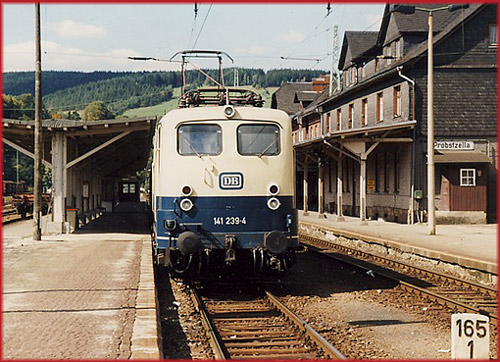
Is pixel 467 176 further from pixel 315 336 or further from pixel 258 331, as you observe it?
pixel 315 336

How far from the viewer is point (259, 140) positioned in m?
10.9

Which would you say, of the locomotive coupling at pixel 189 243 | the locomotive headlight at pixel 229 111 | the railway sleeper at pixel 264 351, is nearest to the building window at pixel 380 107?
the locomotive headlight at pixel 229 111

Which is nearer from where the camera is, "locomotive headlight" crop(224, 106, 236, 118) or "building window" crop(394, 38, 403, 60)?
"locomotive headlight" crop(224, 106, 236, 118)

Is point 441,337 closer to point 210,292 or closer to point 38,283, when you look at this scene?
point 210,292

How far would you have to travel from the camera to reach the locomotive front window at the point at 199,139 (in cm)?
1071

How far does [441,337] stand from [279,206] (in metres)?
3.56

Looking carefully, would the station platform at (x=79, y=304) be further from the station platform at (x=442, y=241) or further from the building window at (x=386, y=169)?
the building window at (x=386, y=169)

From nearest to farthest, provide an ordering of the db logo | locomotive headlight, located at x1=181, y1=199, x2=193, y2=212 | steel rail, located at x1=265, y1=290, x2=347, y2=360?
steel rail, located at x1=265, y1=290, x2=347, y2=360 < locomotive headlight, located at x1=181, y1=199, x2=193, y2=212 < the db logo

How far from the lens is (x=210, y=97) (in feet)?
39.5

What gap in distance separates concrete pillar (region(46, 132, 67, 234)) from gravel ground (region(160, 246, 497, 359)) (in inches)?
358

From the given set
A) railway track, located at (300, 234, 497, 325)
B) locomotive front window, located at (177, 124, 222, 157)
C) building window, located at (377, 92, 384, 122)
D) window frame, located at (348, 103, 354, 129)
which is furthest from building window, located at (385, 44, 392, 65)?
locomotive front window, located at (177, 124, 222, 157)

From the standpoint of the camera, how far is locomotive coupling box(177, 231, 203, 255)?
9.97m

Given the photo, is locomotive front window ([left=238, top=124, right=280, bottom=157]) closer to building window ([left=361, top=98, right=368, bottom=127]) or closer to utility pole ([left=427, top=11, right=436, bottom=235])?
utility pole ([left=427, top=11, right=436, bottom=235])

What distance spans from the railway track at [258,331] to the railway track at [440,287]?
2.67m
